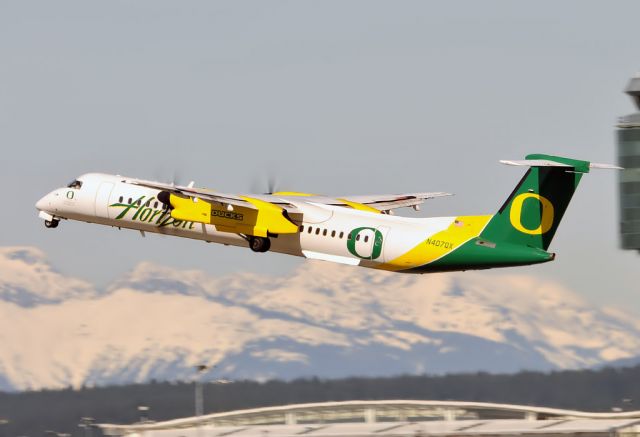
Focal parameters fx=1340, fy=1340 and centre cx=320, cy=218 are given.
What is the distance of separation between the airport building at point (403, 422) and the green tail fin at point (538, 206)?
10.2m

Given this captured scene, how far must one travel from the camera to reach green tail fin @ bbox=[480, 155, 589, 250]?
4431 centimetres

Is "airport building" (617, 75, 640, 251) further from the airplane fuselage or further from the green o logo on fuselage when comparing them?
the green o logo on fuselage

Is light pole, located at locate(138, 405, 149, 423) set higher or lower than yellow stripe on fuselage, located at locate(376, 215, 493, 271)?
lower

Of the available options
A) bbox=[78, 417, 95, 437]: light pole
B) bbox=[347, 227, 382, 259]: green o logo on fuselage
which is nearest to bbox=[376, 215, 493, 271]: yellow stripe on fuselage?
bbox=[347, 227, 382, 259]: green o logo on fuselage

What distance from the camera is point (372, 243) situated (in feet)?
148

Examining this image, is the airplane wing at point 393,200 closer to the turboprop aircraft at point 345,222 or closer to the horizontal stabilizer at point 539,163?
the turboprop aircraft at point 345,222

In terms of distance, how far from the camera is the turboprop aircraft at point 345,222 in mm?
44469

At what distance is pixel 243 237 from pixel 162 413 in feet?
155

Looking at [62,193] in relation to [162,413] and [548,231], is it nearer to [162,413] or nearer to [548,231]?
[548,231]

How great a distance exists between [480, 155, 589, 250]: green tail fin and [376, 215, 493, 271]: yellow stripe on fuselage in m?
0.38

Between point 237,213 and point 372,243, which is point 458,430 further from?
point 237,213

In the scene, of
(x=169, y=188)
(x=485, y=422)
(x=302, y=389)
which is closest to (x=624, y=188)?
(x=485, y=422)

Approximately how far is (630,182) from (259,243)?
17.9 meters

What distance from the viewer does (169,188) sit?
45344 mm
